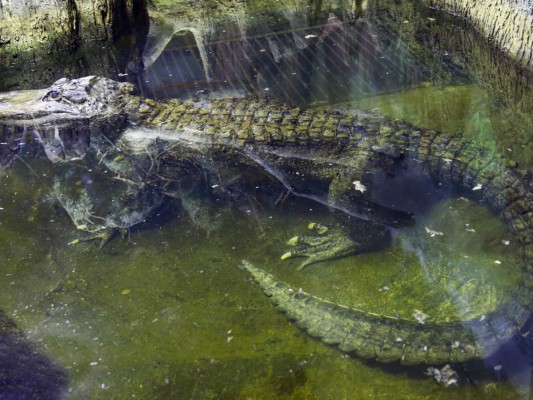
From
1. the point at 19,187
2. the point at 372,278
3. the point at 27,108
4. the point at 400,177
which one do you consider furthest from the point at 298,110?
the point at 27,108

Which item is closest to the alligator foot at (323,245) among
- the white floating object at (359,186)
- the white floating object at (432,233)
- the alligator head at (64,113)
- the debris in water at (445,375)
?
the white floating object at (359,186)

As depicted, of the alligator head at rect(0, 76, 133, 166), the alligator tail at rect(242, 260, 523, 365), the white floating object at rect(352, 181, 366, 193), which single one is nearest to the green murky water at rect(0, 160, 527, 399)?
the alligator tail at rect(242, 260, 523, 365)

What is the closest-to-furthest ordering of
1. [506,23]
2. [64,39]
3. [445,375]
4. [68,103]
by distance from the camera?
[445,375] < [68,103] < [506,23] < [64,39]

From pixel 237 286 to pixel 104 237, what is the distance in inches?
42.5

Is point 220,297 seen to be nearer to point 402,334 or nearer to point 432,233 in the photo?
point 402,334

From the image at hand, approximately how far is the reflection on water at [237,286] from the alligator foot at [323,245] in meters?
0.07

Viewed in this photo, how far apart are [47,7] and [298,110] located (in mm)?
3818

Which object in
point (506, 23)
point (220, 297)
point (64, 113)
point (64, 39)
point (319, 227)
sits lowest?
point (220, 297)

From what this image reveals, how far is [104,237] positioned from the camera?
12.8ft

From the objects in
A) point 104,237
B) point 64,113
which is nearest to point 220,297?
point 104,237

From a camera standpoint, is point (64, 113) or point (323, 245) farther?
point (64, 113)

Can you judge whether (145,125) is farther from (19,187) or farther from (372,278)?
(372,278)

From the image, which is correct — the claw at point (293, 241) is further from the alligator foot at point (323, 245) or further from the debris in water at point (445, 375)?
the debris in water at point (445, 375)

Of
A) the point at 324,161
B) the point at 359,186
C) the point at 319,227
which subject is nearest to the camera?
the point at 319,227
